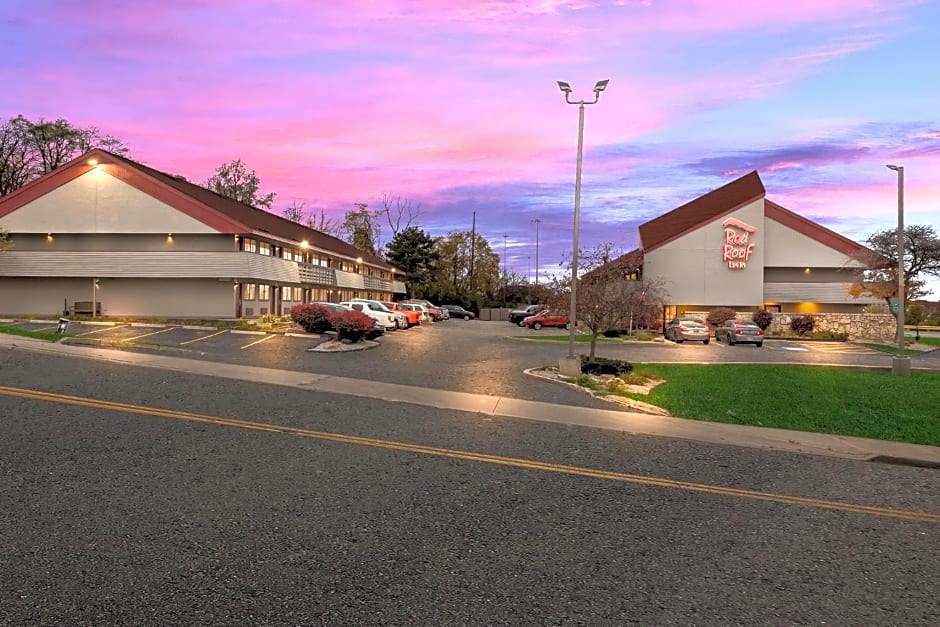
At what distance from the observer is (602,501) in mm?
5738

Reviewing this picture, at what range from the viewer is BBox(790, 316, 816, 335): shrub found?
120 feet

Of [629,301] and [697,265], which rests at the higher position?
[697,265]

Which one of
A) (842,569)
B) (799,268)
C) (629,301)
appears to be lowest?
(842,569)

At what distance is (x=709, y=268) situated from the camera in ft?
134

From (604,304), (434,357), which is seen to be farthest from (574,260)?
(434,357)

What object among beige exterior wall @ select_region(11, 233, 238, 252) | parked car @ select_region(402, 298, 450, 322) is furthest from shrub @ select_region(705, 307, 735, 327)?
beige exterior wall @ select_region(11, 233, 238, 252)

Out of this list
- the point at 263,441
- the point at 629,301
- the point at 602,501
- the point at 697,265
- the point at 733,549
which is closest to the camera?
the point at 733,549

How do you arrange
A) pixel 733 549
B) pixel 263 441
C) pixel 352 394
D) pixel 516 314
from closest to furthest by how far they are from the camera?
1. pixel 733 549
2. pixel 263 441
3. pixel 352 394
4. pixel 516 314

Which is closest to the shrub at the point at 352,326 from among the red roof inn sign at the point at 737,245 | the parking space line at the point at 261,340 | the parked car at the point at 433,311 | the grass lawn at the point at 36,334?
the parking space line at the point at 261,340

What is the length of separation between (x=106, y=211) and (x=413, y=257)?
37.7m

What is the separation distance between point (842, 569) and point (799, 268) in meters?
43.5

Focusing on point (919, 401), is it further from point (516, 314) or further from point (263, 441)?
point (516, 314)

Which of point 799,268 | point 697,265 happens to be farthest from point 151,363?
point 799,268

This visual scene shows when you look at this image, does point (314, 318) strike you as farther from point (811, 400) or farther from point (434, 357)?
point (811, 400)
